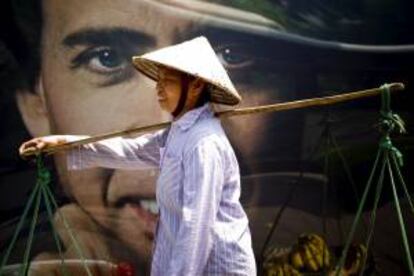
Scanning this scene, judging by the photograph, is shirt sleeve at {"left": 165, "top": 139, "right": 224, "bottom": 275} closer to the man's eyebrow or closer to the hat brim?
the hat brim

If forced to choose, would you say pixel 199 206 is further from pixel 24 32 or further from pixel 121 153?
pixel 24 32

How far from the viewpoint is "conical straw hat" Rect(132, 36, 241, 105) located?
7.20 ft

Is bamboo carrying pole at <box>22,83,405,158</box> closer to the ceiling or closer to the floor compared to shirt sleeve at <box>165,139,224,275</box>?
closer to the ceiling

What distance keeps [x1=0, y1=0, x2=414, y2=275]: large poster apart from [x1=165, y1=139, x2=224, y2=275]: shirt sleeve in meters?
1.66

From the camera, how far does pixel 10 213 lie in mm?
3730

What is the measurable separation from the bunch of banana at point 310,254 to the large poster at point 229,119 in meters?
0.05

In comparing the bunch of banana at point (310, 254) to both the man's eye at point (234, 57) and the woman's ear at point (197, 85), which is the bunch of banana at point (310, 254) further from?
the woman's ear at point (197, 85)

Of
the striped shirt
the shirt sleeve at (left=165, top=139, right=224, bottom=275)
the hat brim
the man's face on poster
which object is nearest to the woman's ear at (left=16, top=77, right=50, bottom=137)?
the man's face on poster

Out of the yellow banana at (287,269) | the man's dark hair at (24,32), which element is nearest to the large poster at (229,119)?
the man's dark hair at (24,32)

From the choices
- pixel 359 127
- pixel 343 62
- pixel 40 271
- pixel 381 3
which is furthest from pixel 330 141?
pixel 40 271

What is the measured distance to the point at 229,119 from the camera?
3.75m

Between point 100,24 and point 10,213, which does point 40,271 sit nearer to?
point 10,213

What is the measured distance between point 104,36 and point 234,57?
0.65 m

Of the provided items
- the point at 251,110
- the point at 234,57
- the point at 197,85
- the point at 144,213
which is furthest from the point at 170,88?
the point at 144,213
